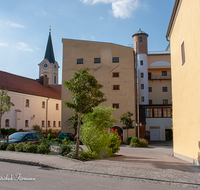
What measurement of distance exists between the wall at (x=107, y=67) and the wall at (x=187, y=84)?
60.8ft

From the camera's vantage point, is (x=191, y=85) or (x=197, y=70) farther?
(x=191, y=85)

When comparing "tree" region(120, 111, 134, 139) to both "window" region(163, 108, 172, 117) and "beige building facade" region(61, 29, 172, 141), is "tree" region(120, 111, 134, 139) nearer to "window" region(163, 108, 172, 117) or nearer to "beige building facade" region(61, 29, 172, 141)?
"beige building facade" region(61, 29, 172, 141)

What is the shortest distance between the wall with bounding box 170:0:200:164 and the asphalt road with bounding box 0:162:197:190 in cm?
510

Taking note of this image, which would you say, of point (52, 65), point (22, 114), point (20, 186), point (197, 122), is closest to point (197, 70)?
point (197, 122)

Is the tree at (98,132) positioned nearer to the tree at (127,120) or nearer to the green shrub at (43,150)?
the green shrub at (43,150)

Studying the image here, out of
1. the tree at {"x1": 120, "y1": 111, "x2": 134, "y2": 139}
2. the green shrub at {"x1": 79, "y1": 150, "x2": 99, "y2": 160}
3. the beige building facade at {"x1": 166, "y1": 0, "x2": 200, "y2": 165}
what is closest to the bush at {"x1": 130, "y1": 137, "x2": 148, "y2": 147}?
the tree at {"x1": 120, "y1": 111, "x2": 134, "y2": 139}

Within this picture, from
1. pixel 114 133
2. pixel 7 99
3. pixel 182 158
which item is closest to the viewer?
pixel 182 158

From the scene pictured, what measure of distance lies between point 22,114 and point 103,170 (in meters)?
31.1

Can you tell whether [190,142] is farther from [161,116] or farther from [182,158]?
[161,116]

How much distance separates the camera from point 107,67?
35250 millimetres

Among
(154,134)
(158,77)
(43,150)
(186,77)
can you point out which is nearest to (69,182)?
(43,150)

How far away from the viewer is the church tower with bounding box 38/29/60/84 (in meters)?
77.0

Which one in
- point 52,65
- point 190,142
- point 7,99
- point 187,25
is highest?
point 52,65

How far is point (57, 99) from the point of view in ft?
154
